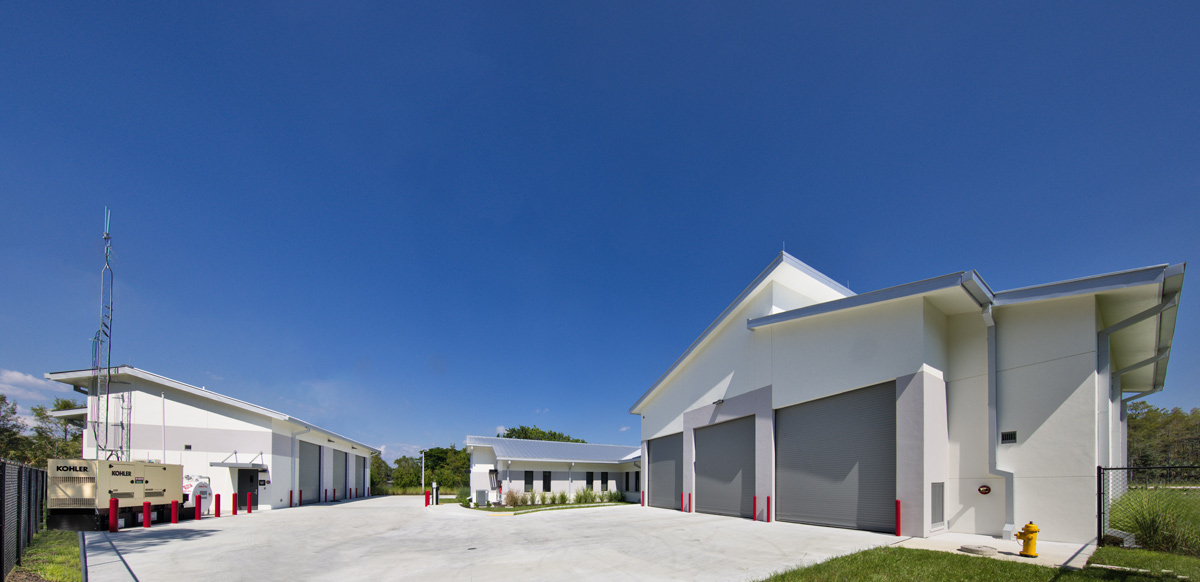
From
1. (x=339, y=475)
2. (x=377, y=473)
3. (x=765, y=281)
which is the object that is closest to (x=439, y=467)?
(x=377, y=473)

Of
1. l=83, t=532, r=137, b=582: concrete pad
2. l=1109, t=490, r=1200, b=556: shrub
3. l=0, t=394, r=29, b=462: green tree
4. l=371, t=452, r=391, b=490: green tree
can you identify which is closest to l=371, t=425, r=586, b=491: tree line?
l=371, t=452, r=391, b=490: green tree

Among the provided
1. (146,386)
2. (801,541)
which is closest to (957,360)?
(801,541)

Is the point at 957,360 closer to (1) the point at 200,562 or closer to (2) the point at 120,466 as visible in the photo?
(1) the point at 200,562

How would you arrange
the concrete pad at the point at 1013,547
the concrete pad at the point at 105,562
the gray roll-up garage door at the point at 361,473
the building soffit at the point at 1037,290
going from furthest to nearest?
the gray roll-up garage door at the point at 361,473 < the building soffit at the point at 1037,290 < the concrete pad at the point at 1013,547 < the concrete pad at the point at 105,562

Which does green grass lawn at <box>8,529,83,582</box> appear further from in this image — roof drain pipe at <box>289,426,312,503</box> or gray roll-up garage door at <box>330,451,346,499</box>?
gray roll-up garage door at <box>330,451,346,499</box>

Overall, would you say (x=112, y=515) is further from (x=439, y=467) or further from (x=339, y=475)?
(x=439, y=467)

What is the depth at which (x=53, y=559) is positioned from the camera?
10.9m

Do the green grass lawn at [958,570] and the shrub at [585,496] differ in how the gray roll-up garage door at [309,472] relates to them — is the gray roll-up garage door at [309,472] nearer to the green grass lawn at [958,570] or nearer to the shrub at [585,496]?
the shrub at [585,496]

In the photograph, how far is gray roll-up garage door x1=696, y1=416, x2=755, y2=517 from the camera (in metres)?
20.8

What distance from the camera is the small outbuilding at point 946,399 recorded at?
43.4 feet

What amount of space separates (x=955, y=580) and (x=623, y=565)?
17.8ft

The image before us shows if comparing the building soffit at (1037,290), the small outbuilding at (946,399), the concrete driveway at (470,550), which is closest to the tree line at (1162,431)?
the small outbuilding at (946,399)

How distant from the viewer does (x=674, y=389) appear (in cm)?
2823

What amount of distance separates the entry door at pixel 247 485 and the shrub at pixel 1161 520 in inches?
1280
